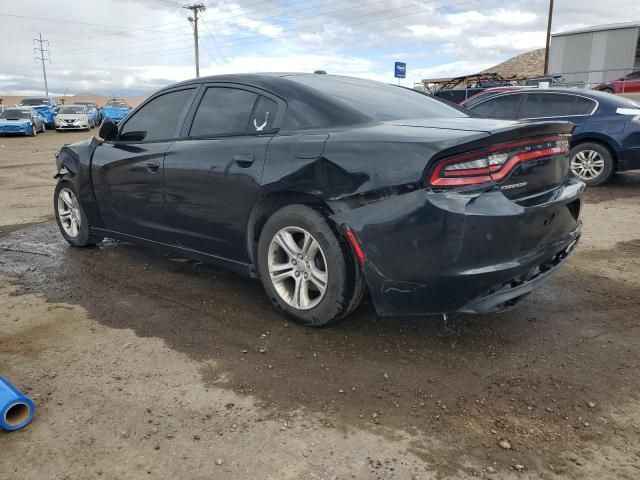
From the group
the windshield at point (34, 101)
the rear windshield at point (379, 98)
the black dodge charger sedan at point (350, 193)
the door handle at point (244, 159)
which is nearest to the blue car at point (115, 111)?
the windshield at point (34, 101)

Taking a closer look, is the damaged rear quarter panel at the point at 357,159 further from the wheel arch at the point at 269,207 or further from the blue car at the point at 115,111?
the blue car at the point at 115,111

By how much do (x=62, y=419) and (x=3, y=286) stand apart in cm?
239

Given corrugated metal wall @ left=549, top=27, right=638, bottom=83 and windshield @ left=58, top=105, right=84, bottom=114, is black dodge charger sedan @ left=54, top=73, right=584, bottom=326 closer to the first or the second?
windshield @ left=58, top=105, right=84, bottom=114

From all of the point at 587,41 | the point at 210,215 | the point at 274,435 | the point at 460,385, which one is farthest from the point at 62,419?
the point at 587,41

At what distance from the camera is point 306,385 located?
280 cm

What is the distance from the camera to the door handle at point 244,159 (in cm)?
352

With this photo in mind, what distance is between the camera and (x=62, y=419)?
8.29 feet

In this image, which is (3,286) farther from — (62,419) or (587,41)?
(587,41)

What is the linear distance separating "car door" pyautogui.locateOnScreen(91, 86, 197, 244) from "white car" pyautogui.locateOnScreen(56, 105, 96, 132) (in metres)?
24.9

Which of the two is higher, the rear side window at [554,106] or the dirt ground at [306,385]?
the rear side window at [554,106]

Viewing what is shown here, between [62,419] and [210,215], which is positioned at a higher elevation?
[210,215]

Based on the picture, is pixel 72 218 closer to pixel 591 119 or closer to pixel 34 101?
pixel 591 119

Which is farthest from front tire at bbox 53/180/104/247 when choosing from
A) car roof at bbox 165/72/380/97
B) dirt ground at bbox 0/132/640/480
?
car roof at bbox 165/72/380/97

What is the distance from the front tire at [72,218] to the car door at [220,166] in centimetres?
158
